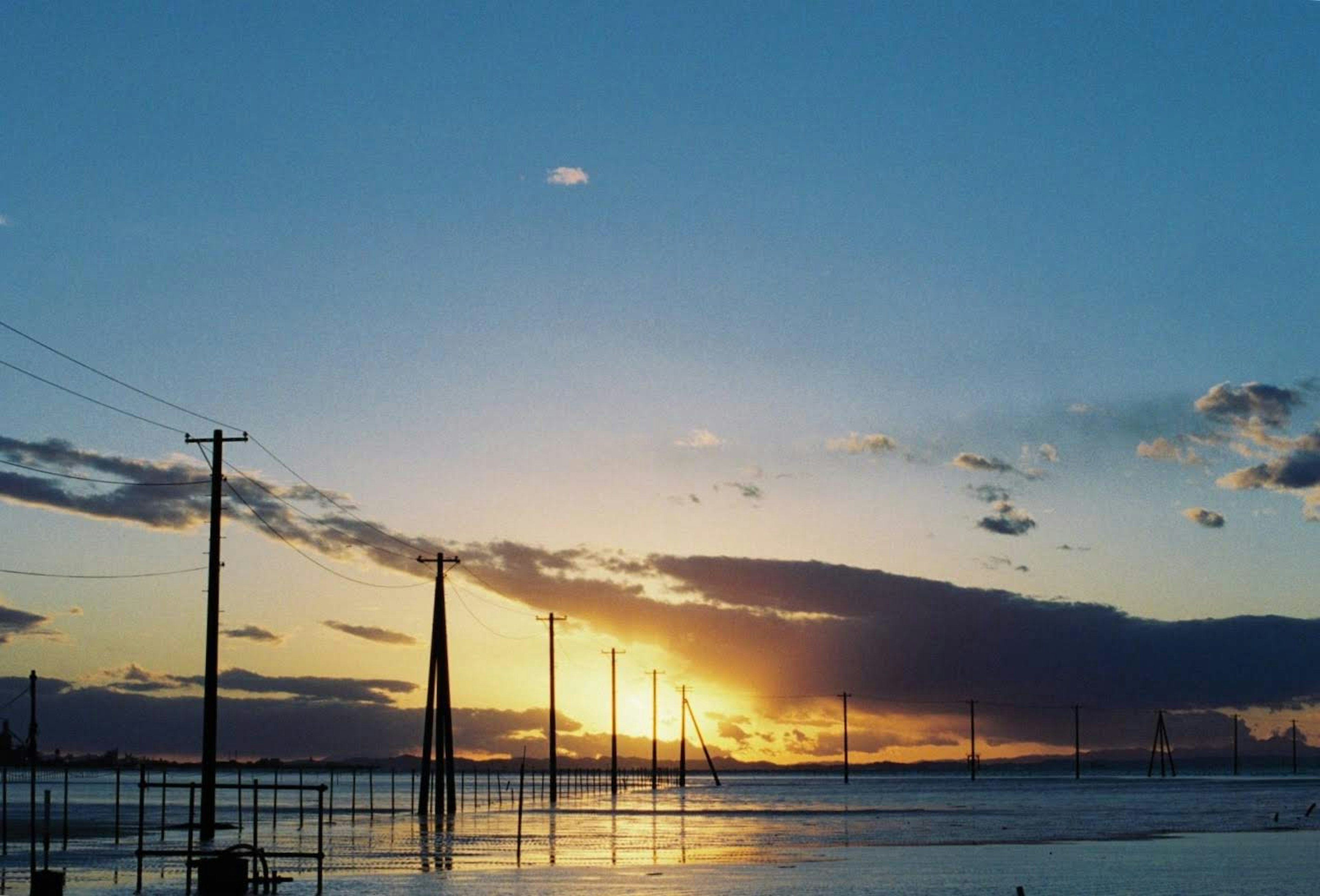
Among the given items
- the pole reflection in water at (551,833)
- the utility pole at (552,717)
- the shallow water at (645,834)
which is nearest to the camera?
the shallow water at (645,834)

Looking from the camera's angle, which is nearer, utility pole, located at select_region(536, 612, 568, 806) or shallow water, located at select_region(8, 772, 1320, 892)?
shallow water, located at select_region(8, 772, 1320, 892)

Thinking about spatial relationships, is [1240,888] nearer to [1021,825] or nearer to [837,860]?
[837,860]

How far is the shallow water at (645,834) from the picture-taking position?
41219mm

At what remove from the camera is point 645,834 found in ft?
209

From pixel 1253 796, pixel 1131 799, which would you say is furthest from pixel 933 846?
pixel 1253 796

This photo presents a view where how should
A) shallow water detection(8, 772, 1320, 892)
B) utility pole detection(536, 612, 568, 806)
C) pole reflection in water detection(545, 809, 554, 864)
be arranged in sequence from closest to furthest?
1. shallow water detection(8, 772, 1320, 892)
2. pole reflection in water detection(545, 809, 554, 864)
3. utility pole detection(536, 612, 568, 806)

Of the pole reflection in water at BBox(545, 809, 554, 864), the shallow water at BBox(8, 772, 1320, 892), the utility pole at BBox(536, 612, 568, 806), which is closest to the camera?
the shallow water at BBox(8, 772, 1320, 892)

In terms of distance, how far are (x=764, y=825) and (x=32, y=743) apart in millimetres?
36527

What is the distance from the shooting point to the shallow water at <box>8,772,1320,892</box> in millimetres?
41219

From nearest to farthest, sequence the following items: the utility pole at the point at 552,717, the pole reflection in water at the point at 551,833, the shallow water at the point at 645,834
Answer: the shallow water at the point at 645,834
the pole reflection in water at the point at 551,833
the utility pole at the point at 552,717

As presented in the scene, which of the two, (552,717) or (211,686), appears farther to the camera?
(552,717)

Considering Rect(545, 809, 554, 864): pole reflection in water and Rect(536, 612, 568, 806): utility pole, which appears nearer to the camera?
Rect(545, 809, 554, 864): pole reflection in water

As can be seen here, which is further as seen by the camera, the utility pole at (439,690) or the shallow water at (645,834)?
the utility pole at (439,690)

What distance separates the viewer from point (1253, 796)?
12469cm
